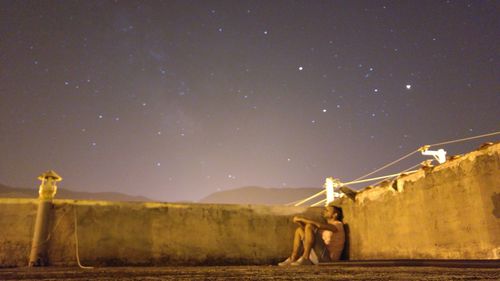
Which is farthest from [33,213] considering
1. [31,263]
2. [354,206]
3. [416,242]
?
[416,242]

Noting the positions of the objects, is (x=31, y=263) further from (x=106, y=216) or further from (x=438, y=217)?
(x=438, y=217)

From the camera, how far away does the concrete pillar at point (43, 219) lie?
5.53 metres

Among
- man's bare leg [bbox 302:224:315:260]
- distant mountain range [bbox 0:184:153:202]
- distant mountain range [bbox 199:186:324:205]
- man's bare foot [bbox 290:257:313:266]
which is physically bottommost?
man's bare foot [bbox 290:257:313:266]

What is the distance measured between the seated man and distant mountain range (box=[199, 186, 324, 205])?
146984 mm

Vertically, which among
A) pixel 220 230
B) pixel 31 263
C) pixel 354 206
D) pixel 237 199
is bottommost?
pixel 31 263

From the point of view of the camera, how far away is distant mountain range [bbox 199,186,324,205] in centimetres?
15675

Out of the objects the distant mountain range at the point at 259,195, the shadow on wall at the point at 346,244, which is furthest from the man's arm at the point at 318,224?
the distant mountain range at the point at 259,195

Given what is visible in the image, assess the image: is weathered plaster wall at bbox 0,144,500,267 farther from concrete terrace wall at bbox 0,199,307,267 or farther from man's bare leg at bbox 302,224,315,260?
man's bare leg at bbox 302,224,315,260

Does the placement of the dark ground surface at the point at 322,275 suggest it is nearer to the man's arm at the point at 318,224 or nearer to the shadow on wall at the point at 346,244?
the man's arm at the point at 318,224

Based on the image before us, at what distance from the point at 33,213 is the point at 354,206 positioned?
18.8 ft

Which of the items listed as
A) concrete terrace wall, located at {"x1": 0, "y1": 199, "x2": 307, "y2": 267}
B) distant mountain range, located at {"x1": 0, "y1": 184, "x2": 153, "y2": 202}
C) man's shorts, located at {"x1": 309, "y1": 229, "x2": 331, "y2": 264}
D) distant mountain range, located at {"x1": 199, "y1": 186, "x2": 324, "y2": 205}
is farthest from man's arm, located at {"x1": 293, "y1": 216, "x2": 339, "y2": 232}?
distant mountain range, located at {"x1": 199, "y1": 186, "x2": 324, "y2": 205}

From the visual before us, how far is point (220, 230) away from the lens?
6633 mm

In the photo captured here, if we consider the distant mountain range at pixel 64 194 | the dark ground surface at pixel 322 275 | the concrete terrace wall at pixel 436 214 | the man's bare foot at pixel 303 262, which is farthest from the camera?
the distant mountain range at pixel 64 194

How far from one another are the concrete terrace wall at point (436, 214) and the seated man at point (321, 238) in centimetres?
41
